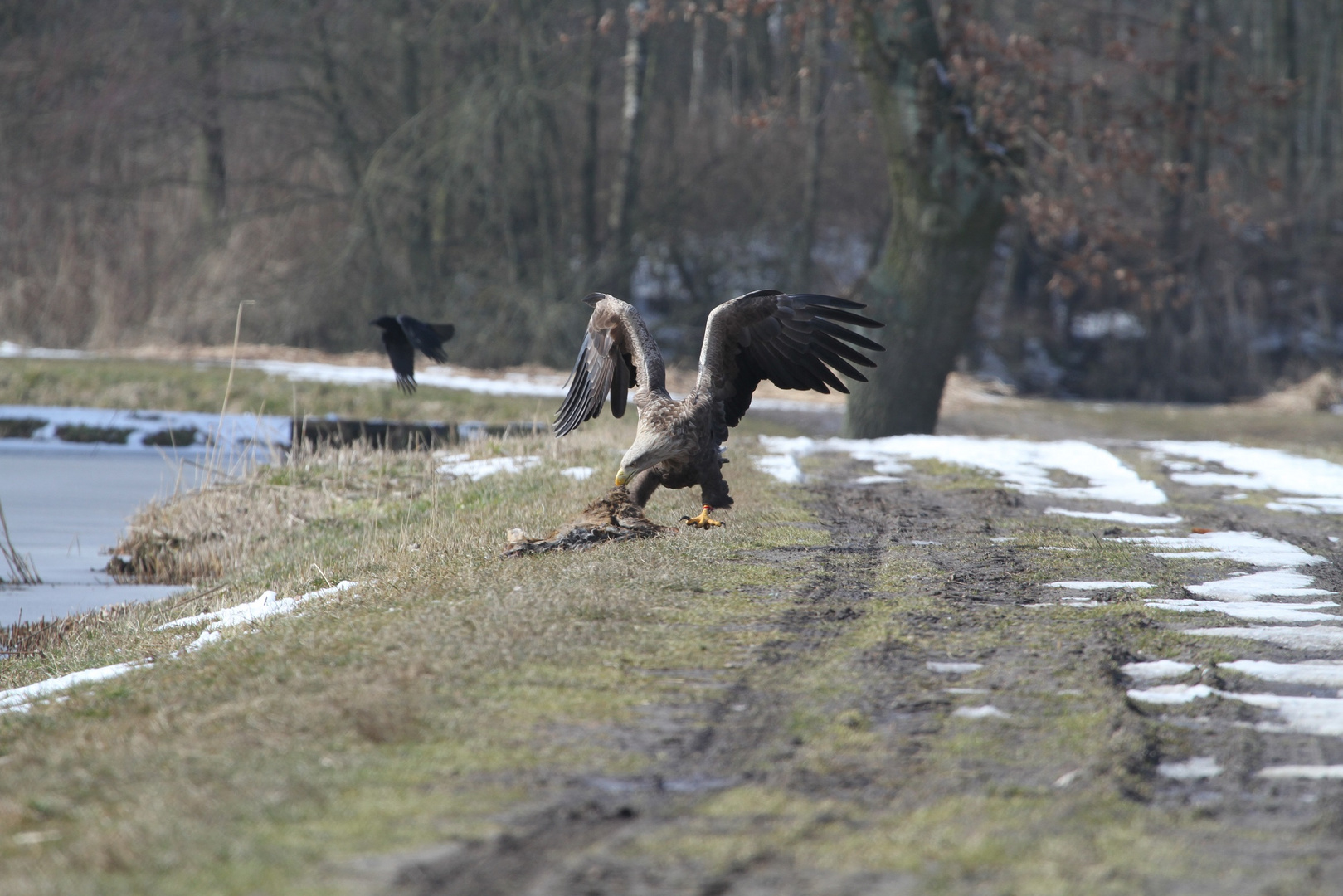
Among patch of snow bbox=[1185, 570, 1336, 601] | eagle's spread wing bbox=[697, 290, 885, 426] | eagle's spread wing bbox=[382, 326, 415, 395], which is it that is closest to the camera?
patch of snow bbox=[1185, 570, 1336, 601]

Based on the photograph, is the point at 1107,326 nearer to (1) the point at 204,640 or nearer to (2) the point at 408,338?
(2) the point at 408,338

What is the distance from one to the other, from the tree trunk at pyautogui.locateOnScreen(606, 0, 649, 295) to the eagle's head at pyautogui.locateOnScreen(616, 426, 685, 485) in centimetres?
1486

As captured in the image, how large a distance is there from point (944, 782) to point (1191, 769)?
65 centimetres

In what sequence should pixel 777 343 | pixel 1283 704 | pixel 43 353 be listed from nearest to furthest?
1. pixel 1283 704
2. pixel 777 343
3. pixel 43 353

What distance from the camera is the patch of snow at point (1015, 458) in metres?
8.12

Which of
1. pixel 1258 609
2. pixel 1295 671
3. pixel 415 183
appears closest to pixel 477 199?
pixel 415 183

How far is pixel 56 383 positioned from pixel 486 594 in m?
11.2

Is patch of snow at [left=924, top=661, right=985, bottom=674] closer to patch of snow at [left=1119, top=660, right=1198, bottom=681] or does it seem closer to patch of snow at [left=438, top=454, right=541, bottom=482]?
patch of snow at [left=1119, top=660, right=1198, bottom=681]

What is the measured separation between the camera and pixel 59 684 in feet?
14.4

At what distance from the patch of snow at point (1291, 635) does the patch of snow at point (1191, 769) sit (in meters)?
1.21

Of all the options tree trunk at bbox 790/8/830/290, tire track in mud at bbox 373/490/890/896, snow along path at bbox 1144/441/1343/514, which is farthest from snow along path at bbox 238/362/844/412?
tire track in mud at bbox 373/490/890/896

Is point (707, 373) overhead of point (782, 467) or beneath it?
overhead

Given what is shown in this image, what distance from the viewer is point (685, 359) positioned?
19.7m

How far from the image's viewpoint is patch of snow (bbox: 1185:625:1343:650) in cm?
410
